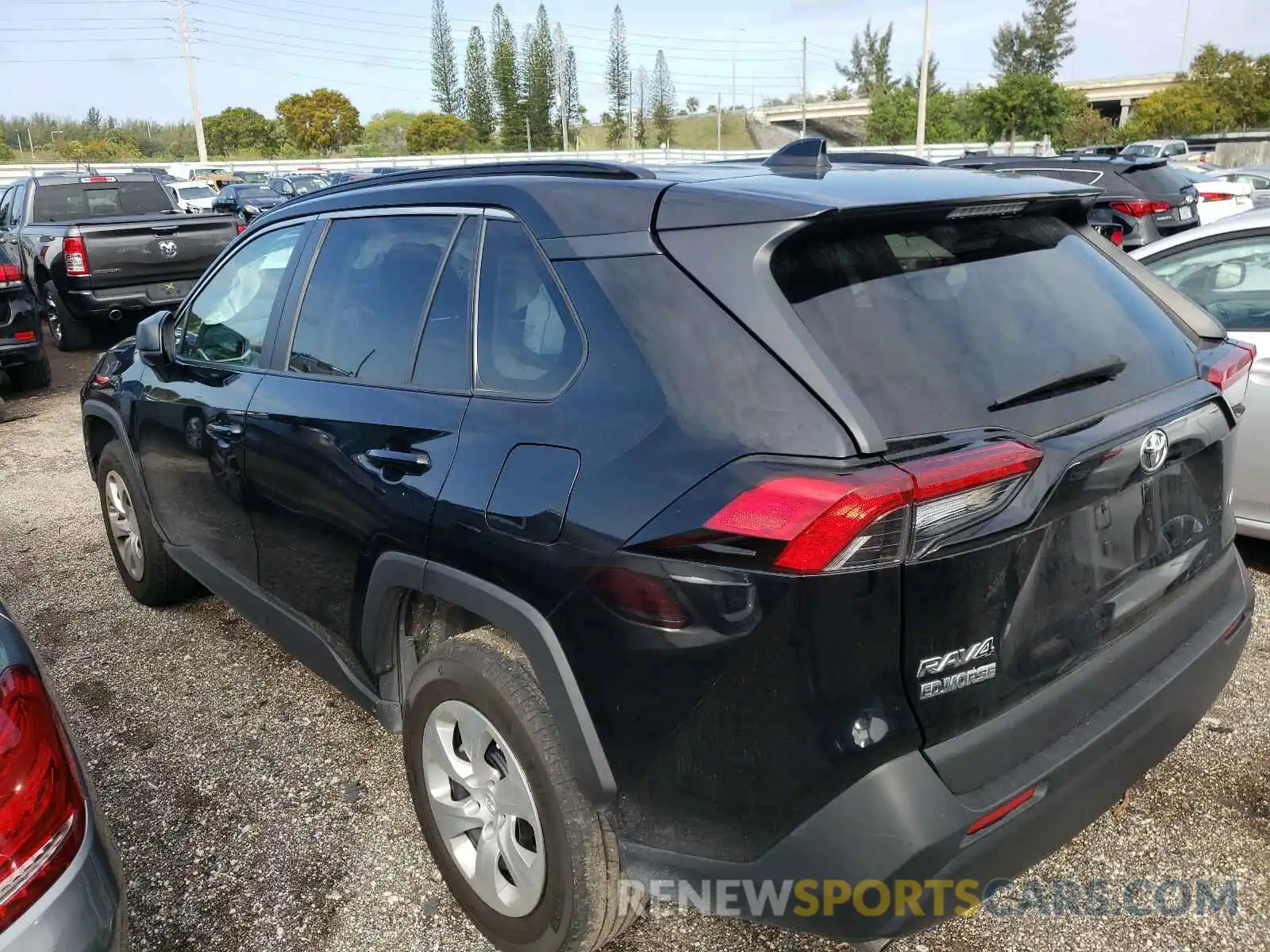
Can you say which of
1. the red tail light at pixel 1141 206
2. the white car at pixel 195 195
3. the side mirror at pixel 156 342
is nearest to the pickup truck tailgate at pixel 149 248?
the side mirror at pixel 156 342

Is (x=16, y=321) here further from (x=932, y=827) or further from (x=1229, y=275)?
(x=932, y=827)

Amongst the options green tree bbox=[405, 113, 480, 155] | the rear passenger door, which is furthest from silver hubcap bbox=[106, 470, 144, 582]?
green tree bbox=[405, 113, 480, 155]

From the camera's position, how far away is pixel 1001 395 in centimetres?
191

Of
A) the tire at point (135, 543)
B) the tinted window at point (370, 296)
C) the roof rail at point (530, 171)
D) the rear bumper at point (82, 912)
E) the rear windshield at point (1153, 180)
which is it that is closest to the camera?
the rear bumper at point (82, 912)

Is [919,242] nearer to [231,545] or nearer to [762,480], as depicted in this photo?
[762,480]

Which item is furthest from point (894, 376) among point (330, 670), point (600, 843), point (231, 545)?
point (231, 545)

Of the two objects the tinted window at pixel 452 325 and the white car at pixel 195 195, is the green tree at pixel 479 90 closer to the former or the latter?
the white car at pixel 195 195

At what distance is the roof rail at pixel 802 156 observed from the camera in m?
2.43

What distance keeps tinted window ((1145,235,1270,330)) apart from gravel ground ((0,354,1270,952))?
114 centimetres

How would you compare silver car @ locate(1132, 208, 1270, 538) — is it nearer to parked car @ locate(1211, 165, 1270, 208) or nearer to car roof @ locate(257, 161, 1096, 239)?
car roof @ locate(257, 161, 1096, 239)

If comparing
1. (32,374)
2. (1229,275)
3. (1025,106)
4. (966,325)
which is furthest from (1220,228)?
(1025,106)

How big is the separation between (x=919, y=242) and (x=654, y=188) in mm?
580

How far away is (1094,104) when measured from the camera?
83.2 meters

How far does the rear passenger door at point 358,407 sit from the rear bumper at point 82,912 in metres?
0.91
